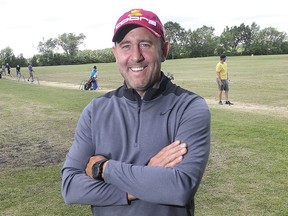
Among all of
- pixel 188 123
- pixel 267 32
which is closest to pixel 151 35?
pixel 188 123

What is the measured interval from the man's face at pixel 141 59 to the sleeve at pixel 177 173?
0.35 m

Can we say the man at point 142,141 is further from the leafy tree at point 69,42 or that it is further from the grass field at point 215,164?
the leafy tree at point 69,42

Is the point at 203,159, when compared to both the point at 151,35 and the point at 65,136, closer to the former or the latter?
the point at 151,35

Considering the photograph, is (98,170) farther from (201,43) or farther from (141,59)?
(201,43)

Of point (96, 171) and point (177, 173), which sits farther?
point (96, 171)

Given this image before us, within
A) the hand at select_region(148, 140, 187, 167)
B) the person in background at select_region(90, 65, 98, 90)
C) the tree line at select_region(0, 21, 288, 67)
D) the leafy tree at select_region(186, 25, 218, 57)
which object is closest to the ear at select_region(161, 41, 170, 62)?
the hand at select_region(148, 140, 187, 167)

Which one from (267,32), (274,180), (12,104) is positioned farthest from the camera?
(267,32)

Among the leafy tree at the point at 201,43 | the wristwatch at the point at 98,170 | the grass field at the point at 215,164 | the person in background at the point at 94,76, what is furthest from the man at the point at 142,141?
the leafy tree at the point at 201,43

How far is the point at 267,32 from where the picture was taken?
406 feet

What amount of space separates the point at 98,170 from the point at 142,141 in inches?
14.8

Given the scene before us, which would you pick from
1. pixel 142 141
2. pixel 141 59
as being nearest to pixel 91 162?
pixel 142 141

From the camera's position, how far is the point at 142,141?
2363 mm

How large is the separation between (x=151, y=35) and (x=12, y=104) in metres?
16.3

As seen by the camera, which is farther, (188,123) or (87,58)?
(87,58)
